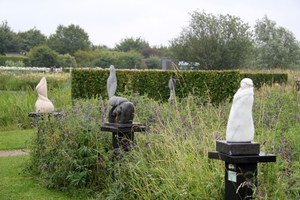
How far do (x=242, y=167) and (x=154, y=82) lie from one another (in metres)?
11.5

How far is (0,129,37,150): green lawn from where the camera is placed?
355 inches

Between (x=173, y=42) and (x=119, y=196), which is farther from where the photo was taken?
(x=173, y=42)

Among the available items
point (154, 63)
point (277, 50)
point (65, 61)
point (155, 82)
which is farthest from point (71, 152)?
point (154, 63)

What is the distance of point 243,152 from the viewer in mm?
3535

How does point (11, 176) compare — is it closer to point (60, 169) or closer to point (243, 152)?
point (60, 169)

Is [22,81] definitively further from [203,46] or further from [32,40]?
[32,40]

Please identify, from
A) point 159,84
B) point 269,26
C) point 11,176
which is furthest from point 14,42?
point 11,176

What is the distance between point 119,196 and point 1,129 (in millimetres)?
7752

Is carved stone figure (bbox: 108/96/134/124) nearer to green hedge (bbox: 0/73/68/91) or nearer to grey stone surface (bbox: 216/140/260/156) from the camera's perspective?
grey stone surface (bbox: 216/140/260/156)

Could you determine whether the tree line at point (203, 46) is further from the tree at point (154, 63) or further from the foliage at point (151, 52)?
the foliage at point (151, 52)

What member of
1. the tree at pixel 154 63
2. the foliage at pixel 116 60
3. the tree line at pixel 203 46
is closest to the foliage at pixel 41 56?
the tree line at pixel 203 46

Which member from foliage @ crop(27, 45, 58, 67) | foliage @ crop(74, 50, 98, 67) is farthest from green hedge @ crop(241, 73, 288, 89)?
foliage @ crop(74, 50, 98, 67)

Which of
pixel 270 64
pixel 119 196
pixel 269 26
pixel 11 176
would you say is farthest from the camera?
pixel 269 26

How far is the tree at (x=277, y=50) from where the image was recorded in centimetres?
3950
